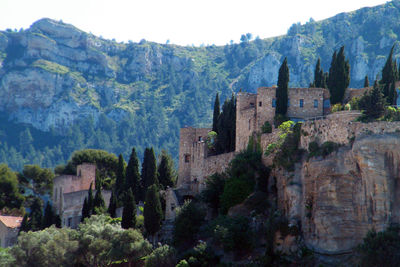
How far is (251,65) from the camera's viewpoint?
186 metres

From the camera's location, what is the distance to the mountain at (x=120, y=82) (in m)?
168

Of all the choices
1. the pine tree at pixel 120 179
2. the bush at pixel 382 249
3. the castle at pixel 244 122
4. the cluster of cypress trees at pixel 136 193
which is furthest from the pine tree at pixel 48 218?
the bush at pixel 382 249

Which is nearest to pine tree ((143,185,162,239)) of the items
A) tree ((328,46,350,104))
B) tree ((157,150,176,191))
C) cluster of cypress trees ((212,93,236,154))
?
cluster of cypress trees ((212,93,236,154))

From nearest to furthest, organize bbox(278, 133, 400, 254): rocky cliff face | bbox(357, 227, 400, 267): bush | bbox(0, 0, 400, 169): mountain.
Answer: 1. bbox(357, 227, 400, 267): bush
2. bbox(278, 133, 400, 254): rocky cliff face
3. bbox(0, 0, 400, 169): mountain

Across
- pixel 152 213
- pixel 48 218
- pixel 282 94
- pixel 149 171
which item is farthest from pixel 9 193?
pixel 282 94

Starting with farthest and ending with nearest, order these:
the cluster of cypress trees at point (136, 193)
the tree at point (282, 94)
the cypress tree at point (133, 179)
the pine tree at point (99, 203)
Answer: the cypress tree at point (133, 179) → the pine tree at point (99, 203) → the tree at point (282, 94) → the cluster of cypress trees at point (136, 193)

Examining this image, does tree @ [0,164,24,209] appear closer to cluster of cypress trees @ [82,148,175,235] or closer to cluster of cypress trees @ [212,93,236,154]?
cluster of cypress trees @ [82,148,175,235]

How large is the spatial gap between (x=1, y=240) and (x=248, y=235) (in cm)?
3277

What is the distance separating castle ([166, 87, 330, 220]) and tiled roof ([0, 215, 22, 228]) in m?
18.7

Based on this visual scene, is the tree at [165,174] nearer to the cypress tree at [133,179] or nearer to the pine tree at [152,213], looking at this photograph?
the cypress tree at [133,179]

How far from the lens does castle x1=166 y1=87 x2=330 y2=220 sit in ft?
201

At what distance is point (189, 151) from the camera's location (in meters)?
69.4

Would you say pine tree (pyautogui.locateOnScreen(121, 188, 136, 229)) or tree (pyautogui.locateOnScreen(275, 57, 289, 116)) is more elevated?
tree (pyautogui.locateOnScreen(275, 57, 289, 116))

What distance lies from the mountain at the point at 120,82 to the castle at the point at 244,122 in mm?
97311
